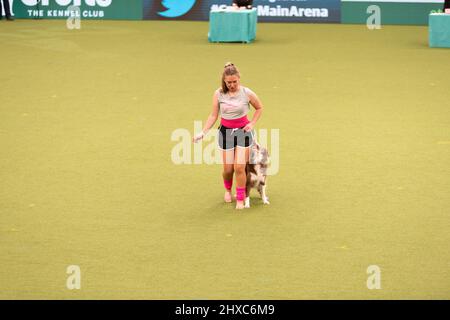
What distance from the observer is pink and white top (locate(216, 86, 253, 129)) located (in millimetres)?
9125

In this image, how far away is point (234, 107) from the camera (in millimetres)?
9117

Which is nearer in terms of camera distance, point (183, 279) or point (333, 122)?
point (183, 279)

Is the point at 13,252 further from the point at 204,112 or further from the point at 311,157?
the point at 204,112

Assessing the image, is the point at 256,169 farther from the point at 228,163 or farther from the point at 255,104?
the point at 255,104

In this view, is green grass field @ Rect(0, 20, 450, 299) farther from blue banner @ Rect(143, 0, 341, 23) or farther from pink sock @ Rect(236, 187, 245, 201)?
blue banner @ Rect(143, 0, 341, 23)

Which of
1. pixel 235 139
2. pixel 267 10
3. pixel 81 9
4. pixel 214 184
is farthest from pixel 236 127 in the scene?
pixel 81 9

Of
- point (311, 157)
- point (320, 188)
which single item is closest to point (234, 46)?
point (311, 157)

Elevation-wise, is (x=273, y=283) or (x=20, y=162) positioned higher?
(x=20, y=162)

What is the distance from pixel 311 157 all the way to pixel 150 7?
53.6ft

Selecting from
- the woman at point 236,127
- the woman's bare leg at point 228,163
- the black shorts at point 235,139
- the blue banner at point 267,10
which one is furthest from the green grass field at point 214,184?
the blue banner at point 267,10

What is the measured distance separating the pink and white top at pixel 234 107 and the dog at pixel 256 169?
305 millimetres

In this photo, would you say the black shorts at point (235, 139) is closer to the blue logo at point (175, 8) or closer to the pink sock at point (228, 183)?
the pink sock at point (228, 183)

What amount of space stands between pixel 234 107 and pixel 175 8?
715 inches

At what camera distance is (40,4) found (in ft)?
87.8
